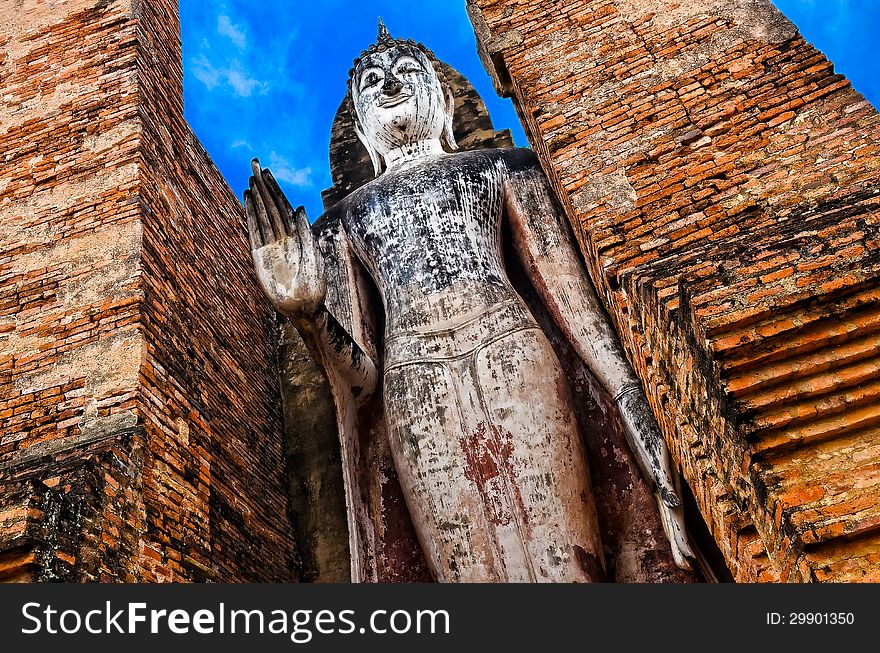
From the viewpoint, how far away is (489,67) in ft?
19.2

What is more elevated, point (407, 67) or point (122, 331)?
point (407, 67)

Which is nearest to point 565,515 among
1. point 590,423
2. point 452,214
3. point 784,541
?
point 590,423

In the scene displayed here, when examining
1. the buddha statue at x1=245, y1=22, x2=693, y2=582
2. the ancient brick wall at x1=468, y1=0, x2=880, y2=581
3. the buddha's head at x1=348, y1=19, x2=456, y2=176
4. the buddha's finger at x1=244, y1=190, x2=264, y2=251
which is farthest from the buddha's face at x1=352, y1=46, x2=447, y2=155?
the buddha's finger at x1=244, y1=190, x2=264, y2=251

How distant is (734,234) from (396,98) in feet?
10.7

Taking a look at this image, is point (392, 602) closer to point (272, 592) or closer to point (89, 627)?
point (272, 592)

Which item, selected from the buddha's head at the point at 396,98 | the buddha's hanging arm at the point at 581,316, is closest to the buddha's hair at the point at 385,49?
the buddha's head at the point at 396,98

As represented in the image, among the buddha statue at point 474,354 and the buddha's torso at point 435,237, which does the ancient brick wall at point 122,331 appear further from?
the buddha's torso at point 435,237

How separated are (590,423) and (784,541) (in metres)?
2.33

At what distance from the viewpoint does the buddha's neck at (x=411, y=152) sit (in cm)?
635

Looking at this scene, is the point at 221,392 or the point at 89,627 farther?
the point at 221,392

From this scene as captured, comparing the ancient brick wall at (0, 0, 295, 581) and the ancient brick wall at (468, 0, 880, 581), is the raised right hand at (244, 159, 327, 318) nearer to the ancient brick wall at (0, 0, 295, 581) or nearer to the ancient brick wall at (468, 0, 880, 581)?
the ancient brick wall at (0, 0, 295, 581)

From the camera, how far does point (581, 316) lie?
5.24 m

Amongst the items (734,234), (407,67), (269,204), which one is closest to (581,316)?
(734,234)

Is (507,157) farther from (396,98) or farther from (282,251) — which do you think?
(282,251)
